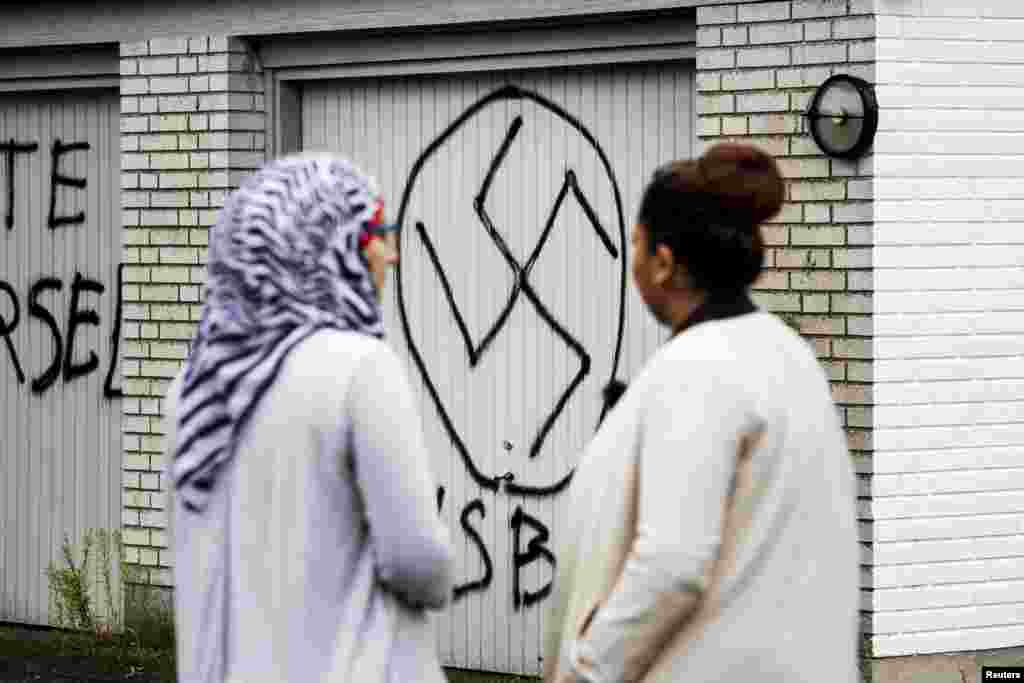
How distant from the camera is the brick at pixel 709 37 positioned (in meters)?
8.02

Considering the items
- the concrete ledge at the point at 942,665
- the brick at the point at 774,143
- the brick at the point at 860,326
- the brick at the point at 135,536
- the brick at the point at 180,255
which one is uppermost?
the brick at the point at 774,143

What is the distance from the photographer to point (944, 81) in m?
7.82

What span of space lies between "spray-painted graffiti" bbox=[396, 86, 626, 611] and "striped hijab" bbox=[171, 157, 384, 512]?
4.80 m

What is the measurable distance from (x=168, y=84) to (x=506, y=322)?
190 cm

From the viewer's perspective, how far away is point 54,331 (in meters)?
10.3

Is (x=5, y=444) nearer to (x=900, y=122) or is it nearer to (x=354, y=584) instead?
(x=900, y=122)

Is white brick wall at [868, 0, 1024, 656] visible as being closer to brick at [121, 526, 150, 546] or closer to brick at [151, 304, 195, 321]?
brick at [151, 304, 195, 321]

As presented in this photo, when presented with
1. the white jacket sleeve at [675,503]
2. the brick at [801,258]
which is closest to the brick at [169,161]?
the brick at [801,258]

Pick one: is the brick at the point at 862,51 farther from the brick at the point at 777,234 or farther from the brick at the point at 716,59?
the brick at the point at 777,234

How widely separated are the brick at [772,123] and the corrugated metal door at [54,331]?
11.1ft

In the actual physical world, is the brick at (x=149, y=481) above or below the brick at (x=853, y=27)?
below

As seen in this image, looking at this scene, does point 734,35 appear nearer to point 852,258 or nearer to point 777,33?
point 777,33

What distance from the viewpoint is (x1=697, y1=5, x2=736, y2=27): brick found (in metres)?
7.96

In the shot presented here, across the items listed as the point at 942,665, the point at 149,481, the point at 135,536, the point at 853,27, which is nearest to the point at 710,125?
the point at 853,27
